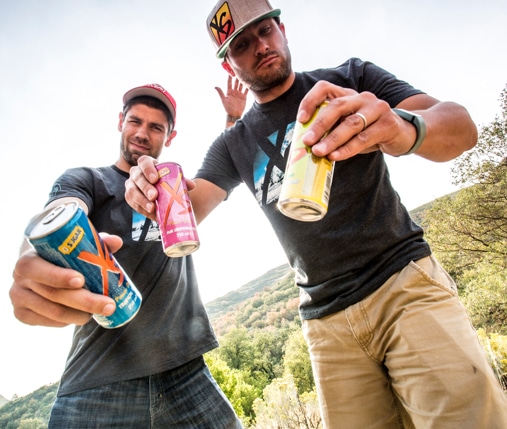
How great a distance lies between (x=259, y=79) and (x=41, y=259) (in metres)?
1.61

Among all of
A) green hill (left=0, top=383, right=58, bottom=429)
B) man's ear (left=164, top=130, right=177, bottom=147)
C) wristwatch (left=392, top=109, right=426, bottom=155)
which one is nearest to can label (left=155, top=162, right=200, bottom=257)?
wristwatch (left=392, top=109, right=426, bottom=155)

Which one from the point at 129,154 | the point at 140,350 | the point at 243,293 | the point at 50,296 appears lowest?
the point at 243,293

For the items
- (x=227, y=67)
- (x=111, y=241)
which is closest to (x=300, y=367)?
(x=227, y=67)

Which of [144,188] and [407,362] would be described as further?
[144,188]

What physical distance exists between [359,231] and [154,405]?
5.68ft

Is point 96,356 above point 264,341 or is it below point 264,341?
above

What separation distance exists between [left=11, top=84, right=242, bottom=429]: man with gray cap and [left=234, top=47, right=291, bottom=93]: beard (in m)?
1.29

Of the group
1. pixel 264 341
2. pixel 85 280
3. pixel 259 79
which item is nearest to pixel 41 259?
pixel 85 280

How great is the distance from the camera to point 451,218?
1755 centimetres

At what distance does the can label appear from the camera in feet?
4.70

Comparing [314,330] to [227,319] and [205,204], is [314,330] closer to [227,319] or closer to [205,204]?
[205,204]

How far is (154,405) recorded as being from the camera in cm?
198

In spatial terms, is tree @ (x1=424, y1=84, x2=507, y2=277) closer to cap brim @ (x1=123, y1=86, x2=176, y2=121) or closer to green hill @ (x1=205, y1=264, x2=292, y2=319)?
cap brim @ (x1=123, y1=86, x2=176, y2=121)

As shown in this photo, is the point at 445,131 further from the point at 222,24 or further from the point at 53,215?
the point at 53,215
